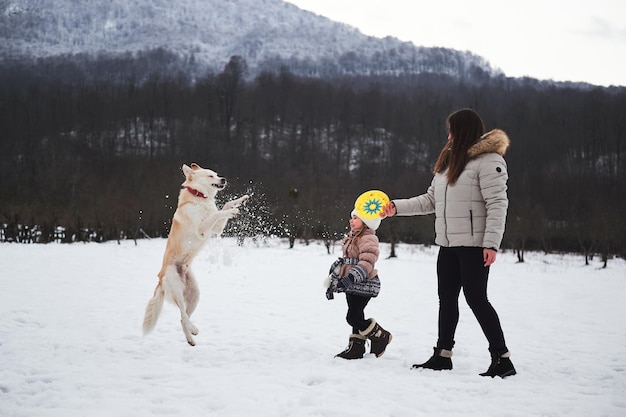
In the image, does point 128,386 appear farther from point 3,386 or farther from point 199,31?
point 199,31

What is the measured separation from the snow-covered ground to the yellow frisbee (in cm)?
144

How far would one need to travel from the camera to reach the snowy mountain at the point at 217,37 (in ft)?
449

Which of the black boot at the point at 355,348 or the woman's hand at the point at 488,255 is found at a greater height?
the woman's hand at the point at 488,255

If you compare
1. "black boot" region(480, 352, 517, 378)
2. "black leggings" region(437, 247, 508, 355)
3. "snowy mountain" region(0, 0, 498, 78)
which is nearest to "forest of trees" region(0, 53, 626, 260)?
"black leggings" region(437, 247, 508, 355)

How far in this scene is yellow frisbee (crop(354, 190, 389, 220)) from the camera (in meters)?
4.99

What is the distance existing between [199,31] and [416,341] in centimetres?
17612

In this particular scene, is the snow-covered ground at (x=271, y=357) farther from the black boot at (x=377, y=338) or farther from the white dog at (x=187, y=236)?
the white dog at (x=187, y=236)

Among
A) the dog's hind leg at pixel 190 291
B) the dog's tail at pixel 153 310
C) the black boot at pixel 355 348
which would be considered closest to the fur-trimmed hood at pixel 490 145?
the black boot at pixel 355 348

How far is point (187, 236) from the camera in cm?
479

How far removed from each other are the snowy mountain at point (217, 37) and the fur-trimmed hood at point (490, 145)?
121784mm

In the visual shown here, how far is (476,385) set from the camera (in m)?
4.01

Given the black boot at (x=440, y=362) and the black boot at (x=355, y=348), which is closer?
the black boot at (x=440, y=362)

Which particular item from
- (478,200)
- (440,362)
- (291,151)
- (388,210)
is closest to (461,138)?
(478,200)

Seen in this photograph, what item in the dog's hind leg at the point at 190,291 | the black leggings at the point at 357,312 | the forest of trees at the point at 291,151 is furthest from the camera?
the forest of trees at the point at 291,151
